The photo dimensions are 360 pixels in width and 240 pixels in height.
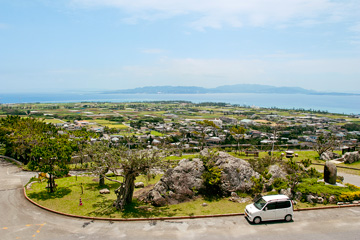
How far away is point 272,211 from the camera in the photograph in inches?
579

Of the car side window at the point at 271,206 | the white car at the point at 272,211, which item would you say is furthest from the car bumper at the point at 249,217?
the car side window at the point at 271,206

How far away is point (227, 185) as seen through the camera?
19156 millimetres

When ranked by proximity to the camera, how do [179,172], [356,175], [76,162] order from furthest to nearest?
[76,162] < [356,175] < [179,172]

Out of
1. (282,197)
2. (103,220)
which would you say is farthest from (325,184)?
(103,220)

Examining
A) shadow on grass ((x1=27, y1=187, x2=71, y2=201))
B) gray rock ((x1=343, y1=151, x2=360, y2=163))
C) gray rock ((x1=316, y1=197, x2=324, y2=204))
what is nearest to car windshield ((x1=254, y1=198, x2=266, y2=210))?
gray rock ((x1=316, y1=197, x2=324, y2=204))

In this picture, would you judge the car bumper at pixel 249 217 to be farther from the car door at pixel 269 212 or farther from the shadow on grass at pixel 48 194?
the shadow on grass at pixel 48 194

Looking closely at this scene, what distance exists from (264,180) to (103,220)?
13.0 m

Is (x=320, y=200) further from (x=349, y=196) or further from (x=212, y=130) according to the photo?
(x=212, y=130)

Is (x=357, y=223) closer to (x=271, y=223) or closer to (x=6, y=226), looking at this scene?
(x=271, y=223)

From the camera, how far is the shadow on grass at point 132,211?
15945mm

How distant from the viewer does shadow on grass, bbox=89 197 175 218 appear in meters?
15.9

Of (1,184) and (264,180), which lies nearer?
(264,180)

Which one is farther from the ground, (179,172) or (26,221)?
(179,172)

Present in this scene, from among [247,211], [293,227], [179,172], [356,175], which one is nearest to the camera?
[293,227]
